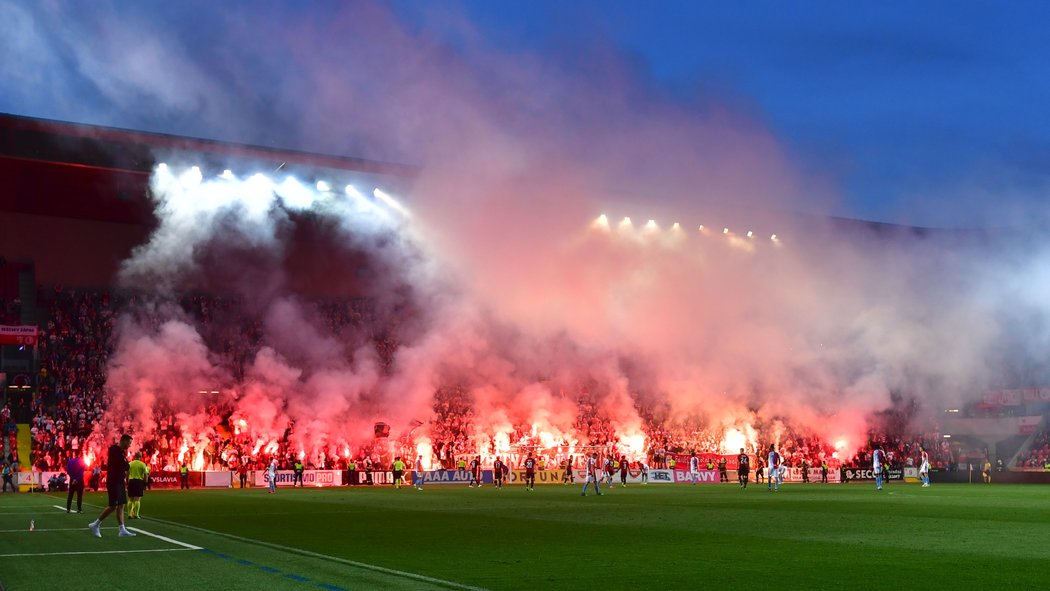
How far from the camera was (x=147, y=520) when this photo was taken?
21266 mm

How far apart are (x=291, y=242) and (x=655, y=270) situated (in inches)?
697

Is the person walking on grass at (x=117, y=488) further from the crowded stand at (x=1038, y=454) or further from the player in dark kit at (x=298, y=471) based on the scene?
the crowded stand at (x=1038, y=454)

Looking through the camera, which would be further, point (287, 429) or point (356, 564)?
point (287, 429)

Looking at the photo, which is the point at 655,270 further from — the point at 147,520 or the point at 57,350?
the point at 147,520

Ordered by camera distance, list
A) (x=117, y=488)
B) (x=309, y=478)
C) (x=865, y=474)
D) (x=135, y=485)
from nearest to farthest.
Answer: (x=117, y=488) → (x=135, y=485) → (x=309, y=478) → (x=865, y=474)

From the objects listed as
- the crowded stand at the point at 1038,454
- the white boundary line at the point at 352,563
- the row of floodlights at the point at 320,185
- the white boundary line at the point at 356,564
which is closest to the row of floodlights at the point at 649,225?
the row of floodlights at the point at 320,185

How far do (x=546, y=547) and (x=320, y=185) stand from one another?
34224mm

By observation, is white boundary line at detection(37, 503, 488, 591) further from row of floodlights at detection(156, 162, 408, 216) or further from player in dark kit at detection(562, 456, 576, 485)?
player in dark kit at detection(562, 456, 576, 485)

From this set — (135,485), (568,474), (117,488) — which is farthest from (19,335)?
(117,488)

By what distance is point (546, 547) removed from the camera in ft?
47.5

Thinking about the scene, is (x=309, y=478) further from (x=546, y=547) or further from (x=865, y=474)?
(x=546, y=547)

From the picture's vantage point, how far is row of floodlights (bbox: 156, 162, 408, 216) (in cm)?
4428

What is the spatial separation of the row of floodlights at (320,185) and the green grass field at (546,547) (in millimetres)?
21667

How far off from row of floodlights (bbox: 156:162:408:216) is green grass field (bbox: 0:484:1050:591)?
2167cm
